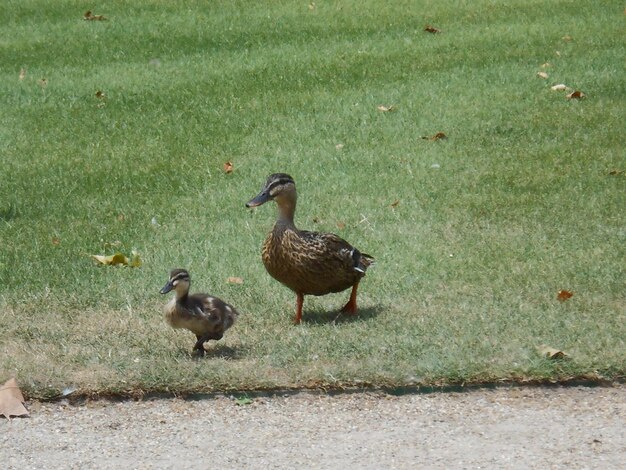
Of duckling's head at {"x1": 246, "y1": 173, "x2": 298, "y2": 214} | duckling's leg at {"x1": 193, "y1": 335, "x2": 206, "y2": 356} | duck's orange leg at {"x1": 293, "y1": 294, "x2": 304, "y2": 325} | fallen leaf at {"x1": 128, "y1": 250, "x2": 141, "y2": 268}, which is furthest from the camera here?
fallen leaf at {"x1": 128, "y1": 250, "x2": 141, "y2": 268}

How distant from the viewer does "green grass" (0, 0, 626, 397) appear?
6.59 meters

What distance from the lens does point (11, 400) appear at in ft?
19.6

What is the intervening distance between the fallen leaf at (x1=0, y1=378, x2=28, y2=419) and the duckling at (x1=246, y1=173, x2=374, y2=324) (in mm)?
1805

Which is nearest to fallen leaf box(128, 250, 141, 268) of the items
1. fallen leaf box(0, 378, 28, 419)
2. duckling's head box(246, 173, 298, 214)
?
duckling's head box(246, 173, 298, 214)

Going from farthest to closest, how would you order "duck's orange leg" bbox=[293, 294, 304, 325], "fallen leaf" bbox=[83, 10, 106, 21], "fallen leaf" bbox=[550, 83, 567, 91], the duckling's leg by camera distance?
"fallen leaf" bbox=[83, 10, 106, 21] < "fallen leaf" bbox=[550, 83, 567, 91] < "duck's orange leg" bbox=[293, 294, 304, 325] < the duckling's leg

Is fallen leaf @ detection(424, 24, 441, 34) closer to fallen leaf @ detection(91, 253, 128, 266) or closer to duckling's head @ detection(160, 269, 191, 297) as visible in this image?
fallen leaf @ detection(91, 253, 128, 266)

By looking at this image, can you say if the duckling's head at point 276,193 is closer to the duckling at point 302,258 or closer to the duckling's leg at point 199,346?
the duckling at point 302,258

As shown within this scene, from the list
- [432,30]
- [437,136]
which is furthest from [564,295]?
[432,30]

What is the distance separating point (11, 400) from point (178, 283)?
112 centimetres

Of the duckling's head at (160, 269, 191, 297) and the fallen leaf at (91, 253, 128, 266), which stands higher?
the duckling's head at (160, 269, 191, 297)

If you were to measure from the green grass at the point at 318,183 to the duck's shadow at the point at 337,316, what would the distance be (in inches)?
1.1

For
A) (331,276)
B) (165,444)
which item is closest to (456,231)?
(331,276)

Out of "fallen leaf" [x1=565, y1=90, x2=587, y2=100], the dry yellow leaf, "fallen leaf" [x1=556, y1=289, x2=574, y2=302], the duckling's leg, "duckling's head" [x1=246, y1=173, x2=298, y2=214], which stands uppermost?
"duckling's head" [x1=246, y1=173, x2=298, y2=214]

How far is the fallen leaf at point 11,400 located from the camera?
5883mm
